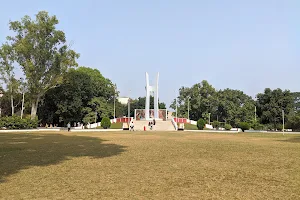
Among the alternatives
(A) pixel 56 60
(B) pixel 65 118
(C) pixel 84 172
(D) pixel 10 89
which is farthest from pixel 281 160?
(B) pixel 65 118

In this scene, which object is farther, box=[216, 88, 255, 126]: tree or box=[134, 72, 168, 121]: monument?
box=[216, 88, 255, 126]: tree

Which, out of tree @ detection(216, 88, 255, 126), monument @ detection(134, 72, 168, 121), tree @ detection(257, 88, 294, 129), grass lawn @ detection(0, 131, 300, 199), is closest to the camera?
grass lawn @ detection(0, 131, 300, 199)

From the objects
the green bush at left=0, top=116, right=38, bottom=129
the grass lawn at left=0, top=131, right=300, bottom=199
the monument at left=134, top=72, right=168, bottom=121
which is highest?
the monument at left=134, top=72, right=168, bottom=121

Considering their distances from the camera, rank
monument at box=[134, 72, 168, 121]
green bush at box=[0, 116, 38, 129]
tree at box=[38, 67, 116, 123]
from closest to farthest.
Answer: green bush at box=[0, 116, 38, 129] < tree at box=[38, 67, 116, 123] < monument at box=[134, 72, 168, 121]

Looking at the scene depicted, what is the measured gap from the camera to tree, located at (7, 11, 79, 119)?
39.8 metres

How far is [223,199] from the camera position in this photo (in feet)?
17.7

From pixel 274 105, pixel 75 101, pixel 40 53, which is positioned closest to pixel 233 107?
pixel 274 105

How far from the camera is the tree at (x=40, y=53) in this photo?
39.8m

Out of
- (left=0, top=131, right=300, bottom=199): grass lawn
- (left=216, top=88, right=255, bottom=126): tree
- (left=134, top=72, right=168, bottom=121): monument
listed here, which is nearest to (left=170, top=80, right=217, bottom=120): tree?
(left=216, top=88, right=255, bottom=126): tree

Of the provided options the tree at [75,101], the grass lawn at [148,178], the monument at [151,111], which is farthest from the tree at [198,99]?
the grass lawn at [148,178]

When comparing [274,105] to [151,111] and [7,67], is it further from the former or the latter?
[7,67]

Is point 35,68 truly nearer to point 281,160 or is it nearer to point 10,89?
point 10,89

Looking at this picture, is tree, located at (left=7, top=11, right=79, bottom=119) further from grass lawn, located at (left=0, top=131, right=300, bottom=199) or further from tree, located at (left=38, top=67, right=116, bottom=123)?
grass lawn, located at (left=0, top=131, right=300, bottom=199)

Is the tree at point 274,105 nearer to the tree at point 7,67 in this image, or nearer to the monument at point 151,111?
the monument at point 151,111
